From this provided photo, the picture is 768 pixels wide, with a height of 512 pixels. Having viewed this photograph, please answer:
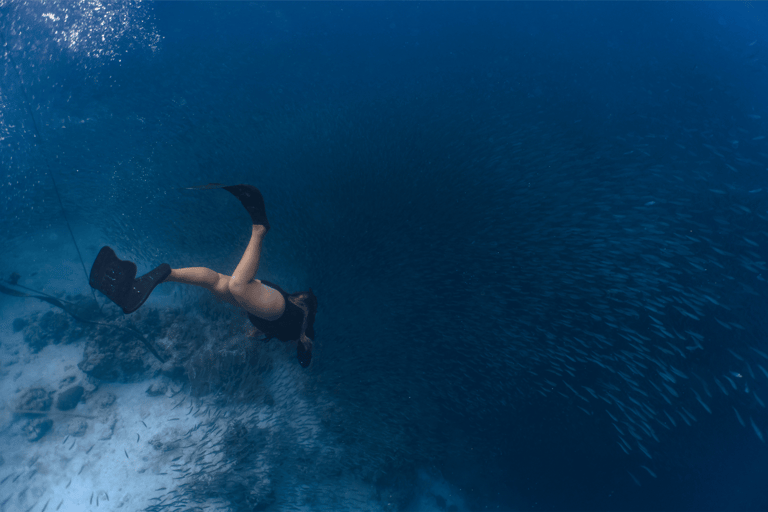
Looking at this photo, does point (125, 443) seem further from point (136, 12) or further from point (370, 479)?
point (136, 12)

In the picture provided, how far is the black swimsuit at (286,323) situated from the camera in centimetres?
432

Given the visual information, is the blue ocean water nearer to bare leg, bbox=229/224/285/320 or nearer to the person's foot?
bare leg, bbox=229/224/285/320

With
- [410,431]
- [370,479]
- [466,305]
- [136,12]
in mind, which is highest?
[136,12]

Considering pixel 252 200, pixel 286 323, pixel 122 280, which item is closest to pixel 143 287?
pixel 122 280

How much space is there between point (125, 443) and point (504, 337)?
731 cm

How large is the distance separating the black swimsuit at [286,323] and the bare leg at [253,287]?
283 millimetres

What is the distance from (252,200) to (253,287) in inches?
40.5

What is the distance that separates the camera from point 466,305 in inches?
206

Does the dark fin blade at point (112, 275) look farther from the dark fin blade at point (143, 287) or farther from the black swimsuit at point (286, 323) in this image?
the black swimsuit at point (286, 323)

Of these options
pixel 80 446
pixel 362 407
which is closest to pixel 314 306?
pixel 362 407

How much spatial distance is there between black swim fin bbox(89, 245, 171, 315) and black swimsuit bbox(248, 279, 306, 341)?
1.20m

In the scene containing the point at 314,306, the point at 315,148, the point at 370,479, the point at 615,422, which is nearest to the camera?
the point at 314,306

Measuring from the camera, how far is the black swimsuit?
4.32 m

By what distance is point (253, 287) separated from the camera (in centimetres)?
374
